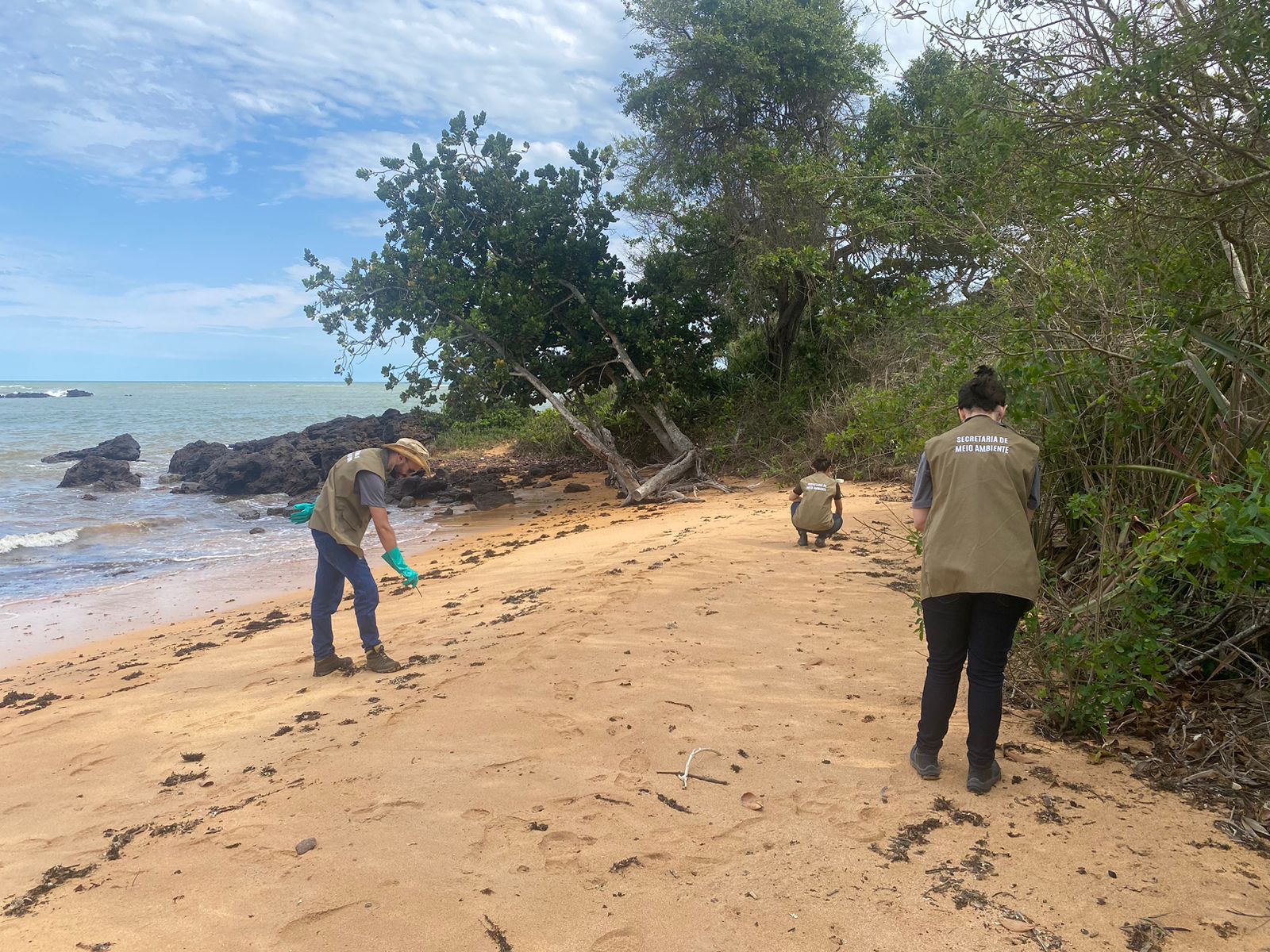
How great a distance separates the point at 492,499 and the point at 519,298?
4090mm

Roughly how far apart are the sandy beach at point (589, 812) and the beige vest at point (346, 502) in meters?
0.98

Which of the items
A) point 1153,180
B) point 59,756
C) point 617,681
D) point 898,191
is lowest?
point 59,756

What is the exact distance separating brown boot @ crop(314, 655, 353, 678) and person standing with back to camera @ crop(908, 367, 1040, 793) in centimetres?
387

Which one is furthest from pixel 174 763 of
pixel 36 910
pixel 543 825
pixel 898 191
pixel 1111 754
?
pixel 898 191

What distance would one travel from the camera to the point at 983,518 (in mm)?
3236

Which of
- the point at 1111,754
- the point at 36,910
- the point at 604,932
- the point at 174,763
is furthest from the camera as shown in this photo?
the point at 174,763

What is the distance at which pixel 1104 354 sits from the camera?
3936 mm

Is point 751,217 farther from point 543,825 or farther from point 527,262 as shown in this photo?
point 543,825

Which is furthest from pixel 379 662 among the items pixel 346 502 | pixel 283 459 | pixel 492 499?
pixel 283 459

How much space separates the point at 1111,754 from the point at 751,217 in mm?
14065

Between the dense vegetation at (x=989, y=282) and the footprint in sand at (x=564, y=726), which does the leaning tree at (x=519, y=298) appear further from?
the footprint in sand at (x=564, y=726)

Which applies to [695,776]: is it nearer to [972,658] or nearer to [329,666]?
[972,658]

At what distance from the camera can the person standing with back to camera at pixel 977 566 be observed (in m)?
3.20

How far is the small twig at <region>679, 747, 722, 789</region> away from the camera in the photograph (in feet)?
11.5
